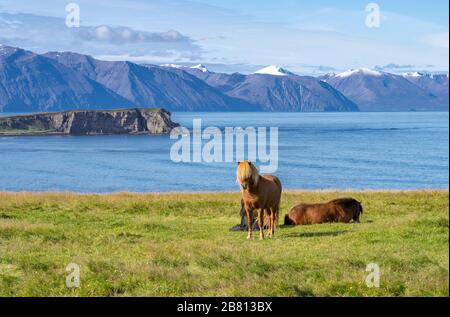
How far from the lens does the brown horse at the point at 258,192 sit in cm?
1855

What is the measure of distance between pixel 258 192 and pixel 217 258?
16.5 ft

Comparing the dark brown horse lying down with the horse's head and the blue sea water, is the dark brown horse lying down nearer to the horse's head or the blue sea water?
the horse's head

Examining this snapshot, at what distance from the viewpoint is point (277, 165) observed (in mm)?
123188

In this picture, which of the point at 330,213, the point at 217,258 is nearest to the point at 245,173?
the point at 217,258

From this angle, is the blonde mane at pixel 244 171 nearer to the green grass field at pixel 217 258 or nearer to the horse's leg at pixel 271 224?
the green grass field at pixel 217 258

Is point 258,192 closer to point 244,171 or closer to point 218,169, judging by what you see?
point 244,171

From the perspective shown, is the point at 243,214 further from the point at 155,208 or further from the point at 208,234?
the point at 155,208

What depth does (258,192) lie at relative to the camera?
1944 centimetres

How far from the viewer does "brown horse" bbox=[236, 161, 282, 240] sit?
60.8ft

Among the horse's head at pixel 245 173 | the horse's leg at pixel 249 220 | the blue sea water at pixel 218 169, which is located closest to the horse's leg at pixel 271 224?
the horse's leg at pixel 249 220

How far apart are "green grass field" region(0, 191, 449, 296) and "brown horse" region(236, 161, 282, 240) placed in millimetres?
725

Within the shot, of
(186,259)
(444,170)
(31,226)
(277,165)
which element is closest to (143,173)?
(277,165)

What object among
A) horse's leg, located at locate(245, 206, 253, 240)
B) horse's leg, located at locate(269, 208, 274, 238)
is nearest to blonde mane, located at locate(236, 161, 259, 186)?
horse's leg, located at locate(245, 206, 253, 240)

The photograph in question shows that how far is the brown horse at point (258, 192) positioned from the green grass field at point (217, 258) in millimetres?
725
